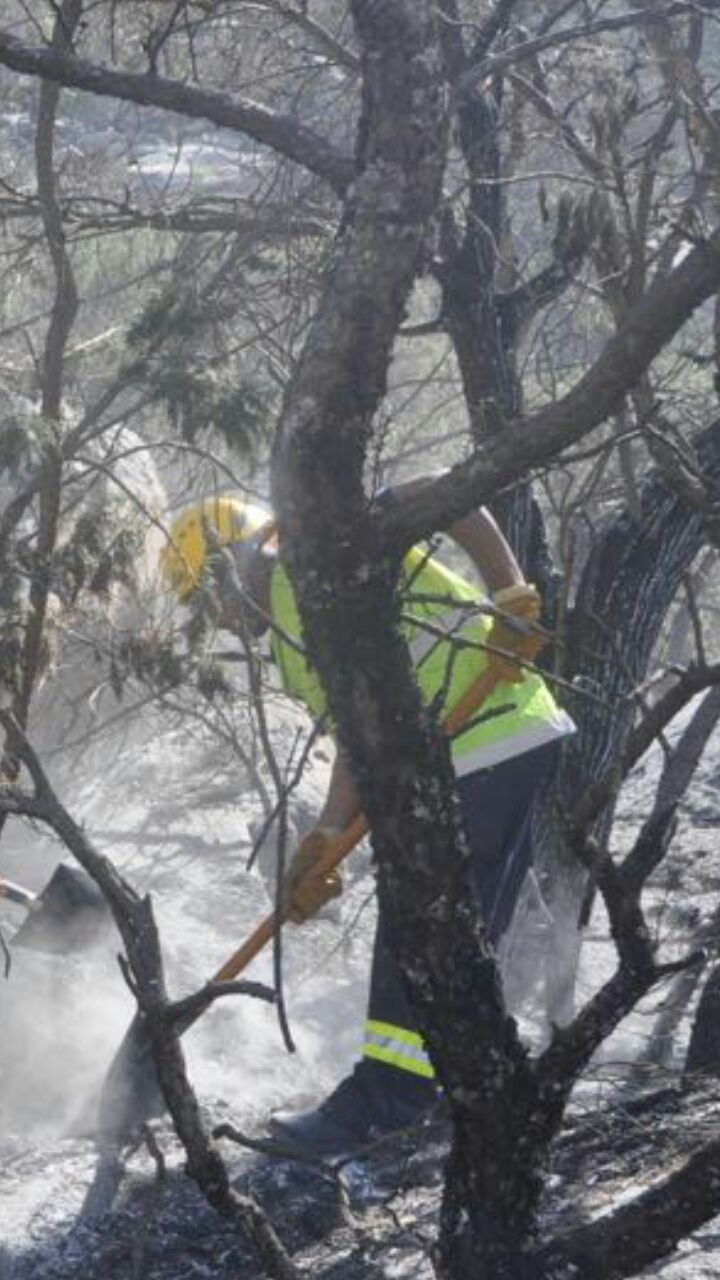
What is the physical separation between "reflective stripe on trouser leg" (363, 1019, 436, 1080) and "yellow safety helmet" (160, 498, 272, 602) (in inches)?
44.6

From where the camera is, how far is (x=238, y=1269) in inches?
166

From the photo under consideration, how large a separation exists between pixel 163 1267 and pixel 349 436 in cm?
205

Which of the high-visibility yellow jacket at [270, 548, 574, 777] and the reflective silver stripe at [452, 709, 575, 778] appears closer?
the high-visibility yellow jacket at [270, 548, 574, 777]

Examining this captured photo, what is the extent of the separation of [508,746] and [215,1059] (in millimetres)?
1490

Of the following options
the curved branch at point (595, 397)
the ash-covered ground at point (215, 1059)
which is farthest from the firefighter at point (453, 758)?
the curved branch at point (595, 397)

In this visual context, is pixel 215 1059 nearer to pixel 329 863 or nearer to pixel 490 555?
pixel 329 863

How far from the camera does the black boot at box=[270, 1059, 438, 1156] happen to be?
15.9 ft

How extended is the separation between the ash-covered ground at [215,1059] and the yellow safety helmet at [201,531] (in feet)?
1.94

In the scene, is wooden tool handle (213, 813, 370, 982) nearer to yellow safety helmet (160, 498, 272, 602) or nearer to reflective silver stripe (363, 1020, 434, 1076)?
reflective silver stripe (363, 1020, 434, 1076)

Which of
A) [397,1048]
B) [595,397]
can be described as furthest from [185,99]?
[397,1048]

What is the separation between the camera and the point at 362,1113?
16.0 ft

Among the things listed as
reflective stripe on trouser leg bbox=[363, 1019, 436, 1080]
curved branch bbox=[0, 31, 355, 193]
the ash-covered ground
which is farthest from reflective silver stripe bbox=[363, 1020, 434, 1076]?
curved branch bbox=[0, 31, 355, 193]

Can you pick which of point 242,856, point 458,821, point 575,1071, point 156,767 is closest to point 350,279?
point 458,821

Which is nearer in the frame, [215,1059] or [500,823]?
[500,823]
